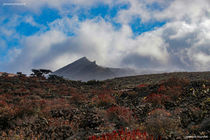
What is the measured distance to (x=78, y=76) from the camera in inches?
6535

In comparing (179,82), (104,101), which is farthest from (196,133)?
(179,82)

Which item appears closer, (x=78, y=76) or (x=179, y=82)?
(x=179, y=82)

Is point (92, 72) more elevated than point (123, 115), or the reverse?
point (92, 72)

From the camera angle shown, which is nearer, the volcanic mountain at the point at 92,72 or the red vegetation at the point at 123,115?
the red vegetation at the point at 123,115

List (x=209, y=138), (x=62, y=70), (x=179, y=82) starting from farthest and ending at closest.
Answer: (x=62, y=70) → (x=179, y=82) → (x=209, y=138)

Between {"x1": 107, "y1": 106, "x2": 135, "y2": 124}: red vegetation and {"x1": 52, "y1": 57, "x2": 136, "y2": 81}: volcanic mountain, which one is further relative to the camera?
{"x1": 52, "y1": 57, "x2": 136, "y2": 81}: volcanic mountain

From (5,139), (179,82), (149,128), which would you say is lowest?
(5,139)

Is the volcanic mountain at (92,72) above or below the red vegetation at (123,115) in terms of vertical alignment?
above

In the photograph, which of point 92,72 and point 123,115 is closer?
point 123,115

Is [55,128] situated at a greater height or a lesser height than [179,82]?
lesser

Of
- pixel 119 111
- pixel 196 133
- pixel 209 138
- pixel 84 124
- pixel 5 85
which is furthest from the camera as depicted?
pixel 5 85

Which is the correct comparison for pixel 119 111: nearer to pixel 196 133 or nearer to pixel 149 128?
pixel 149 128

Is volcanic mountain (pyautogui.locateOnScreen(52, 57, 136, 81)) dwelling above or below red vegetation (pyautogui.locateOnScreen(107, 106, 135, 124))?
above

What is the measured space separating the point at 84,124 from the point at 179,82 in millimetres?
11621
